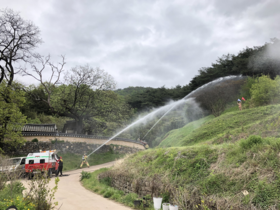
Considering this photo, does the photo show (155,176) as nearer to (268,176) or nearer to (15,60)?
(268,176)

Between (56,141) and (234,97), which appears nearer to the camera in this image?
(56,141)

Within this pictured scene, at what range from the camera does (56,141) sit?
93.9ft

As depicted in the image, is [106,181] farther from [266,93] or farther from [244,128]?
[266,93]

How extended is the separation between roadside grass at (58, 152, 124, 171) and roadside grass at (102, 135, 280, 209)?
54.5ft

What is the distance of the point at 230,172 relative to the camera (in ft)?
24.2

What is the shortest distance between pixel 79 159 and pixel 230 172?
24.4 m

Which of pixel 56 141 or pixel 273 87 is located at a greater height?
pixel 273 87

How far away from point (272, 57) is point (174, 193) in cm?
3712

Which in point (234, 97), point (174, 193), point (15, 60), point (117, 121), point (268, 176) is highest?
point (15, 60)

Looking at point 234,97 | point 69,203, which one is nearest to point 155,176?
point 69,203

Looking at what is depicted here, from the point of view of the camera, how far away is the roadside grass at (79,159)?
82.6 ft

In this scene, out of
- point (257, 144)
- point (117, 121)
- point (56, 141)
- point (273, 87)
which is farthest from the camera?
point (117, 121)

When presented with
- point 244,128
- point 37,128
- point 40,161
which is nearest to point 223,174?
point 244,128

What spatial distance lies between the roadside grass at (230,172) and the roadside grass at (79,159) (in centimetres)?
1660
